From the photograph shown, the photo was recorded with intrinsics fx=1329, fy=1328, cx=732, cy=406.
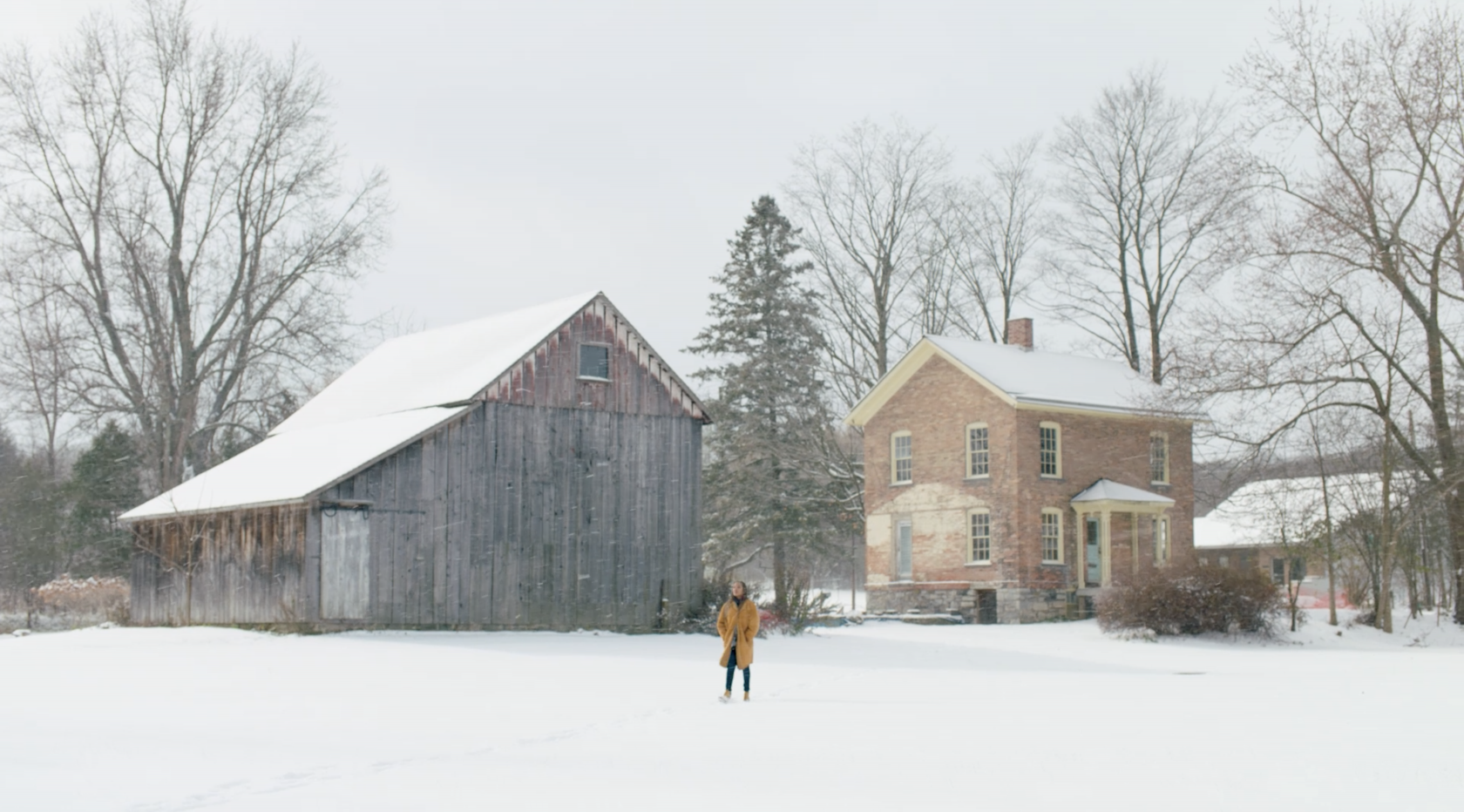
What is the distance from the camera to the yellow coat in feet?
52.2

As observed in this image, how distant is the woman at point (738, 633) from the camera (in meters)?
15.9

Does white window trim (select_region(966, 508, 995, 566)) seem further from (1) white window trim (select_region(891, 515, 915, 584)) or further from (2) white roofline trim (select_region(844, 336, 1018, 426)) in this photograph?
(2) white roofline trim (select_region(844, 336, 1018, 426))

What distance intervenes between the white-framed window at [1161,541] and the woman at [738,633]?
2373cm

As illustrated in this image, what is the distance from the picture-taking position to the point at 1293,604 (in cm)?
2895

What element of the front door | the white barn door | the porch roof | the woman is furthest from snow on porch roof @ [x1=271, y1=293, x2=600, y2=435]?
the front door

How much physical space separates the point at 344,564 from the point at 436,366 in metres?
7.45

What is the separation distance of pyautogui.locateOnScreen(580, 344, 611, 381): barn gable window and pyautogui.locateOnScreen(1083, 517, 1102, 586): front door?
15318mm

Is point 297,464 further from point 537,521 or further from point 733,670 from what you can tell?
point 733,670

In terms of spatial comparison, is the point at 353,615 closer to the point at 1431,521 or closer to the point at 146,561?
the point at 146,561

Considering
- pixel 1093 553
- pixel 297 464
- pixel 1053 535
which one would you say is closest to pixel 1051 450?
pixel 1053 535

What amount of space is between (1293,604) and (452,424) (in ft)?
60.3

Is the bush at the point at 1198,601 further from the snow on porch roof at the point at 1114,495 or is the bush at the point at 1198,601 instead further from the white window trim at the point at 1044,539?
the snow on porch roof at the point at 1114,495

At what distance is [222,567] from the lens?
85.0 feet

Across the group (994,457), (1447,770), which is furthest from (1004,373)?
(1447,770)
